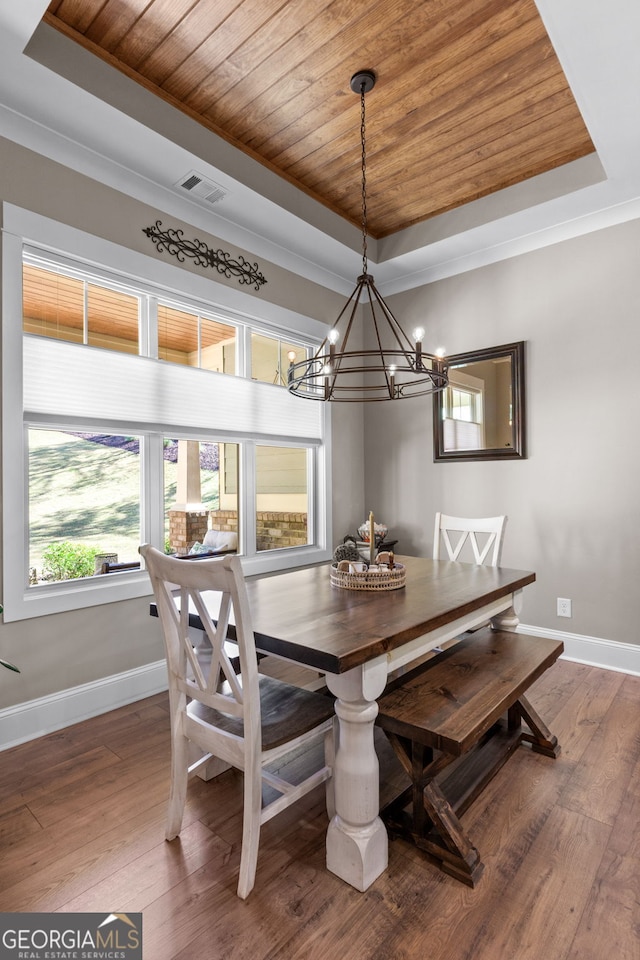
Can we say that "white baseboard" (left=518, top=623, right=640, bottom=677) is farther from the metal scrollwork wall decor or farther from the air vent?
the air vent

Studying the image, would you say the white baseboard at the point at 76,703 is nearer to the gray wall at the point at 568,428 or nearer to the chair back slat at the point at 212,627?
the chair back slat at the point at 212,627

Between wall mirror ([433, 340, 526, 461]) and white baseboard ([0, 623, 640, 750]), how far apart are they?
1316 millimetres

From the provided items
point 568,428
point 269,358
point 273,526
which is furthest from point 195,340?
point 568,428

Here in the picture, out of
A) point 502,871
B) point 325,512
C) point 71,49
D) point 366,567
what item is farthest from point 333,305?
point 502,871

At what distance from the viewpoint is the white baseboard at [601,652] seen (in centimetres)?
297

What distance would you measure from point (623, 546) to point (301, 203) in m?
2.97

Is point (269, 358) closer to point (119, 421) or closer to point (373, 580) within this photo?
point (119, 421)

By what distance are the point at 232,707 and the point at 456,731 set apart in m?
0.64

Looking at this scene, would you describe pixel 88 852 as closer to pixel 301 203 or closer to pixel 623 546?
pixel 623 546

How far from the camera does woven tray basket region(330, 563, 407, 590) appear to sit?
2.02m

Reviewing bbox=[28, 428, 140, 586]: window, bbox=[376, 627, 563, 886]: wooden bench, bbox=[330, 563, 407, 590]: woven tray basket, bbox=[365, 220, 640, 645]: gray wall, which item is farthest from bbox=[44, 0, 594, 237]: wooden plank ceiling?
bbox=[376, 627, 563, 886]: wooden bench

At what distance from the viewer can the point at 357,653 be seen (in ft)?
4.38

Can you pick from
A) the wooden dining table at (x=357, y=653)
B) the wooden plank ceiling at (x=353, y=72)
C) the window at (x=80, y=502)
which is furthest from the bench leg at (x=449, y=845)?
the wooden plank ceiling at (x=353, y=72)

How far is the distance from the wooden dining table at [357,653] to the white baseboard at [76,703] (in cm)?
123
